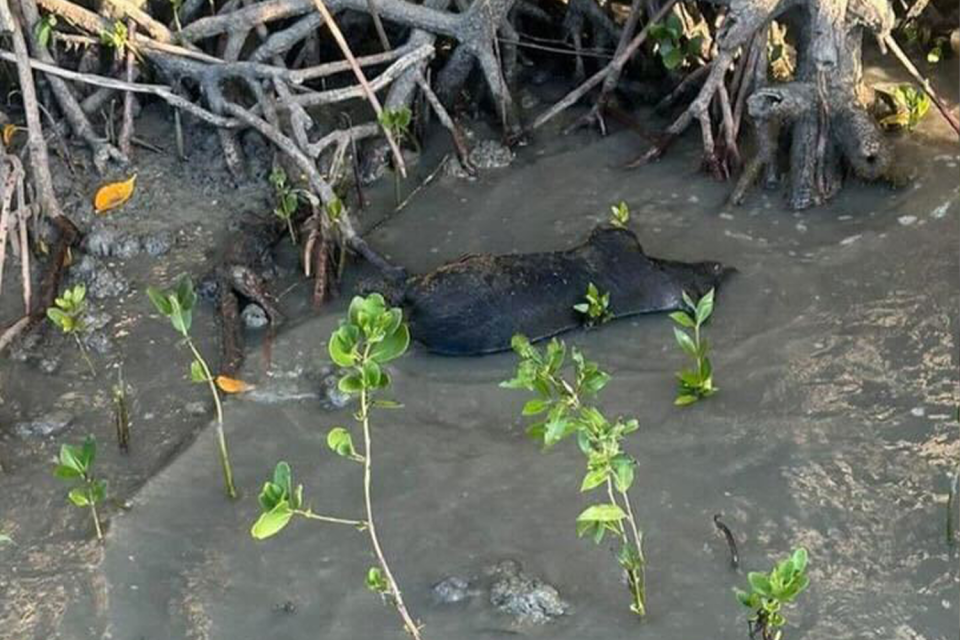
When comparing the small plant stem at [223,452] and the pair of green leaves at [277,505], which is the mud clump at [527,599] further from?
the small plant stem at [223,452]

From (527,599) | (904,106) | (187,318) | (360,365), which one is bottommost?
(527,599)

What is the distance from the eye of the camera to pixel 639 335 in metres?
3.85

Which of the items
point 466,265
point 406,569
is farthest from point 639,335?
point 406,569

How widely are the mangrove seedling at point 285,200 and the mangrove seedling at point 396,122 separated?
0.35 meters

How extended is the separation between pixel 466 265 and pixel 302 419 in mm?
669

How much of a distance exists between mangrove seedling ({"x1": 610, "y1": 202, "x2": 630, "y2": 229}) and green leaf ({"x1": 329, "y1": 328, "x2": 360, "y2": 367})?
1595 millimetres

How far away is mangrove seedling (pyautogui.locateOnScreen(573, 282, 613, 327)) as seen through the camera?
3785 mm

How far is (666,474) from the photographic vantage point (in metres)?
3.26

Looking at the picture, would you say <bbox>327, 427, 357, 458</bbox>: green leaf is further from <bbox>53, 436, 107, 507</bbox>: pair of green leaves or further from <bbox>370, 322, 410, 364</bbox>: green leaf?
<bbox>53, 436, 107, 507</bbox>: pair of green leaves

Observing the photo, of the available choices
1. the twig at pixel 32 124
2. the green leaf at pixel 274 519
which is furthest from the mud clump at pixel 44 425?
the green leaf at pixel 274 519

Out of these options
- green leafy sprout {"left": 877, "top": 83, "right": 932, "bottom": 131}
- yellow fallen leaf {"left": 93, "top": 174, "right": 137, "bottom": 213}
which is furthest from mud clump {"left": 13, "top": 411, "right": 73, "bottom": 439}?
green leafy sprout {"left": 877, "top": 83, "right": 932, "bottom": 131}

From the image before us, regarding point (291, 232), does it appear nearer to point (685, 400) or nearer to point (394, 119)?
point (394, 119)

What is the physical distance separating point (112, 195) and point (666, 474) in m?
2.16

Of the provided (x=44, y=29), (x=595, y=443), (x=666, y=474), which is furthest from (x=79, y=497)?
(x=44, y=29)
